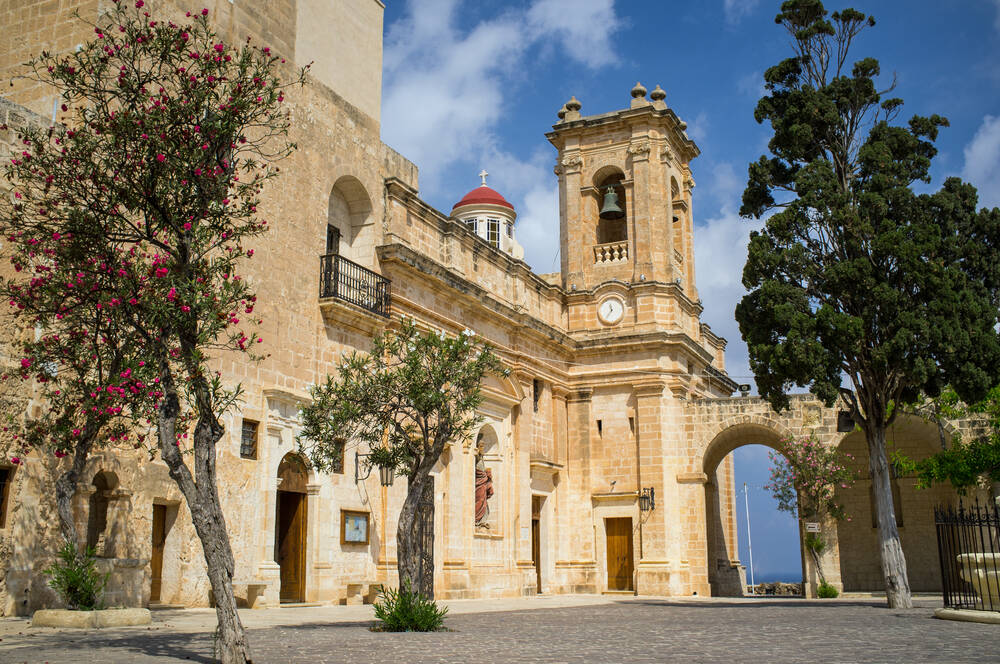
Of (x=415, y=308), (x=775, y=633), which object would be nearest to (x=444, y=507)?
(x=415, y=308)

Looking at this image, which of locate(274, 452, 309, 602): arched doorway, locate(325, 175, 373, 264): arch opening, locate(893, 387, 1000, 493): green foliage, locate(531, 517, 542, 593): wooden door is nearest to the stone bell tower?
locate(531, 517, 542, 593): wooden door

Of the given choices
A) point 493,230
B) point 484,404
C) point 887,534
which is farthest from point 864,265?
point 493,230

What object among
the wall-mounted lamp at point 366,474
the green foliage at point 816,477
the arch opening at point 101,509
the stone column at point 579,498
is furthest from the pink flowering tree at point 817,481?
the arch opening at point 101,509

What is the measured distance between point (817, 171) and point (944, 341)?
13.4 feet

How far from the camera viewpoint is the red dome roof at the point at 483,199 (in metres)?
34.7

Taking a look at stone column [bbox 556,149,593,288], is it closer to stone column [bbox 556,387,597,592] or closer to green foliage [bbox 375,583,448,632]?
stone column [bbox 556,387,597,592]

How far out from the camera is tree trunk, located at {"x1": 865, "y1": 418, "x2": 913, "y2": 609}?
653 inches

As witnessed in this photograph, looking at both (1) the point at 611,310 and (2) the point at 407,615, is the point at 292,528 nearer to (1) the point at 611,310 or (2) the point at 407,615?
(2) the point at 407,615

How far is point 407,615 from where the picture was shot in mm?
10992

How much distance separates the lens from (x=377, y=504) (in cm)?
1817

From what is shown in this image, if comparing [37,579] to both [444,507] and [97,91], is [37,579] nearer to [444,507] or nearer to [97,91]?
[97,91]

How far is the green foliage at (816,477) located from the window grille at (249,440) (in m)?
15.4

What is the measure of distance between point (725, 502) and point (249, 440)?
21.0 meters

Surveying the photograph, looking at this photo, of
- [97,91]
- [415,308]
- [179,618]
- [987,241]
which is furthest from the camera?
[415,308]
